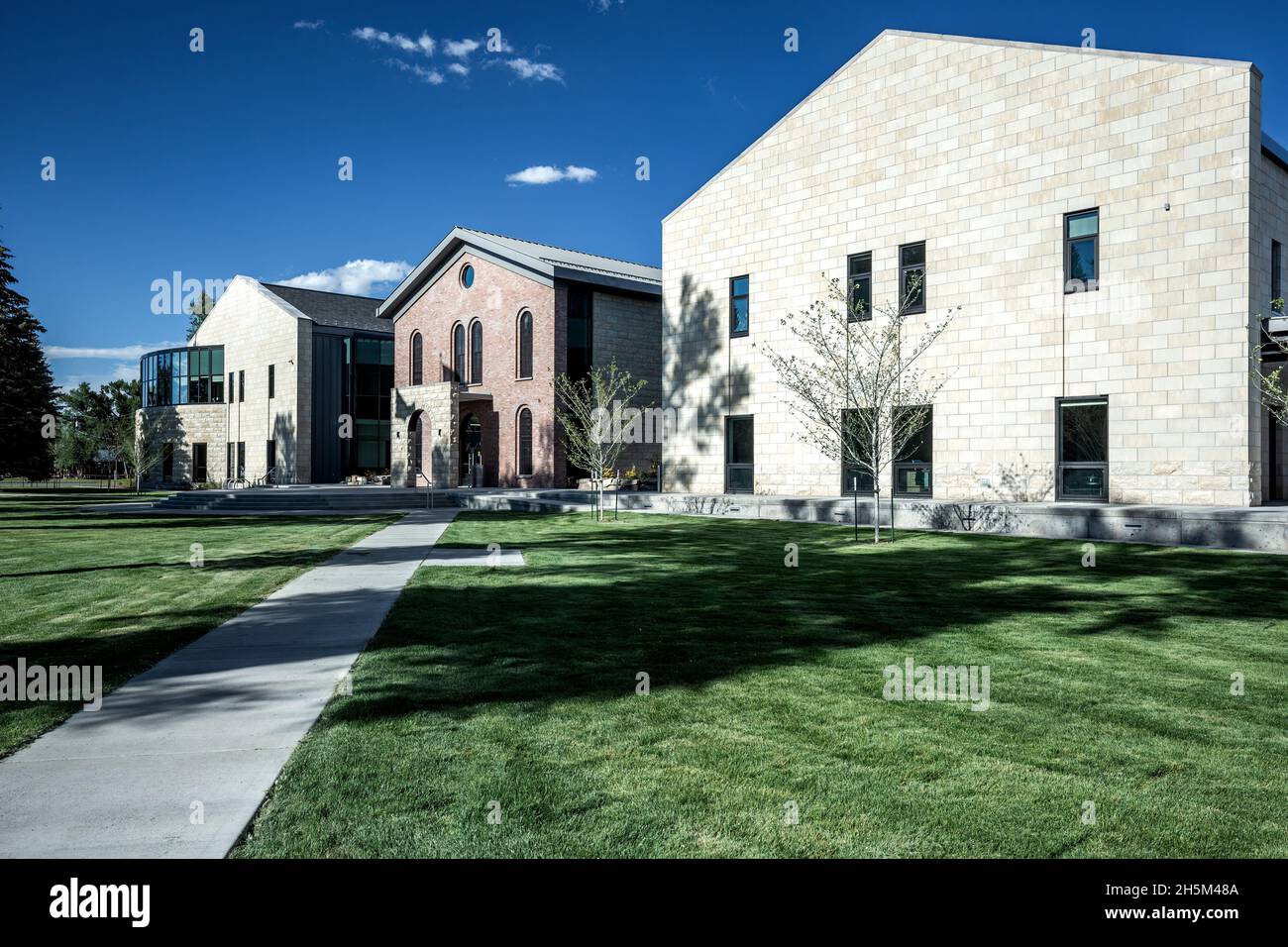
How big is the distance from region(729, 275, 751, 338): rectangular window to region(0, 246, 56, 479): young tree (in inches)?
1195

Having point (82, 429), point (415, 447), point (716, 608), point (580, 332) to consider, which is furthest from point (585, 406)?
point (82, 429)

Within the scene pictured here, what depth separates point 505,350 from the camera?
3603cm

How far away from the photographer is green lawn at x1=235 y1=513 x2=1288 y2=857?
3564mm

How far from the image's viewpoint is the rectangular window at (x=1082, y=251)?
1931 cm

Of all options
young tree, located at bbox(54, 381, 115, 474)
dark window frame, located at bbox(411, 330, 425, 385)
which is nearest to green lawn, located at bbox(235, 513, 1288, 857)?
dark window frame, located at bbox(411, 330, 425, 385)

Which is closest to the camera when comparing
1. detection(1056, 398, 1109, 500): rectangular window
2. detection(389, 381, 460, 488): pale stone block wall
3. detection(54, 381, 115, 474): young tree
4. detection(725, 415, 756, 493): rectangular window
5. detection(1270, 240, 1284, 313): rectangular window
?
detection(1270, 240, 1284, 313): rectangular window

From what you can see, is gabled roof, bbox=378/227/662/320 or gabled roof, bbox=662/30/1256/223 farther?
gabled roof, bbox=378/227/662/320

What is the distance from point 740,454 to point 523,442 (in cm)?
1215

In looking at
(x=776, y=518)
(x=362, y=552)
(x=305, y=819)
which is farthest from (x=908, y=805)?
(x=776, y=518)

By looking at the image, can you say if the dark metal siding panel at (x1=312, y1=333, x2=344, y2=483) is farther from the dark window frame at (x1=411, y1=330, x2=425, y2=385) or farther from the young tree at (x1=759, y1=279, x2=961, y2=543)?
the young tree at (x1=759, y1=279, x2=961, y2=543)

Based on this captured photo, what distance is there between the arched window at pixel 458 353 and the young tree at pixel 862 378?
17.9 m

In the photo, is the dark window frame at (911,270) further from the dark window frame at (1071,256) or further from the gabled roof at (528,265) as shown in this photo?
the gabled roof at (528,265)
